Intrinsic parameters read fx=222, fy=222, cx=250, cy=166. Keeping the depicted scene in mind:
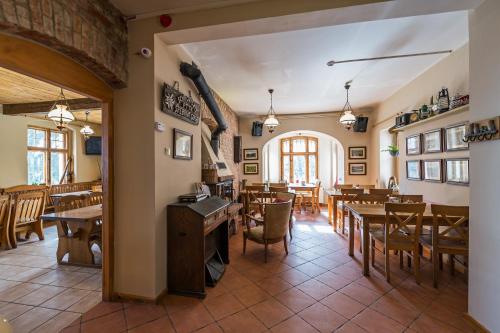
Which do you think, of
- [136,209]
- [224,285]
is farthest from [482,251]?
[136,209]

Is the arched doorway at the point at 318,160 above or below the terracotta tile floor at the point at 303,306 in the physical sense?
above

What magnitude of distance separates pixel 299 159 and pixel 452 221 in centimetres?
605

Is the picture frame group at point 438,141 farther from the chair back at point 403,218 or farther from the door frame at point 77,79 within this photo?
the door frame at point 77,79

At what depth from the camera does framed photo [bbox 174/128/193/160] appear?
8.34ft

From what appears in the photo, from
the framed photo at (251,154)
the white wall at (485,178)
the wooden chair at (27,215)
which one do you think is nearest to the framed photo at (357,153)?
the framed photo at (251,154)

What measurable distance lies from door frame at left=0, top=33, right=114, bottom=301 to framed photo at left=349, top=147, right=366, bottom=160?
572cm

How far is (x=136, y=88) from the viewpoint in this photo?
7.28 ft

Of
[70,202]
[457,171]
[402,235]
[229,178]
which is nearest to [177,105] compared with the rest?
[229,178]

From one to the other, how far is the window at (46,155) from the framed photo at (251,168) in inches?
203

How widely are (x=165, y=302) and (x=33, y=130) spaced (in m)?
6.20

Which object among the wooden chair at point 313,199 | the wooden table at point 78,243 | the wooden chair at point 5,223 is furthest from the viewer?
the wooden chair at point 313,199

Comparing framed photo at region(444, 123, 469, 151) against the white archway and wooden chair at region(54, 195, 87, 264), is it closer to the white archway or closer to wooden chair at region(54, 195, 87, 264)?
the white archway

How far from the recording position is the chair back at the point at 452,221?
7.53 feet

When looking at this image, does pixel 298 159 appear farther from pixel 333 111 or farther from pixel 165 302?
pixel 165 302
